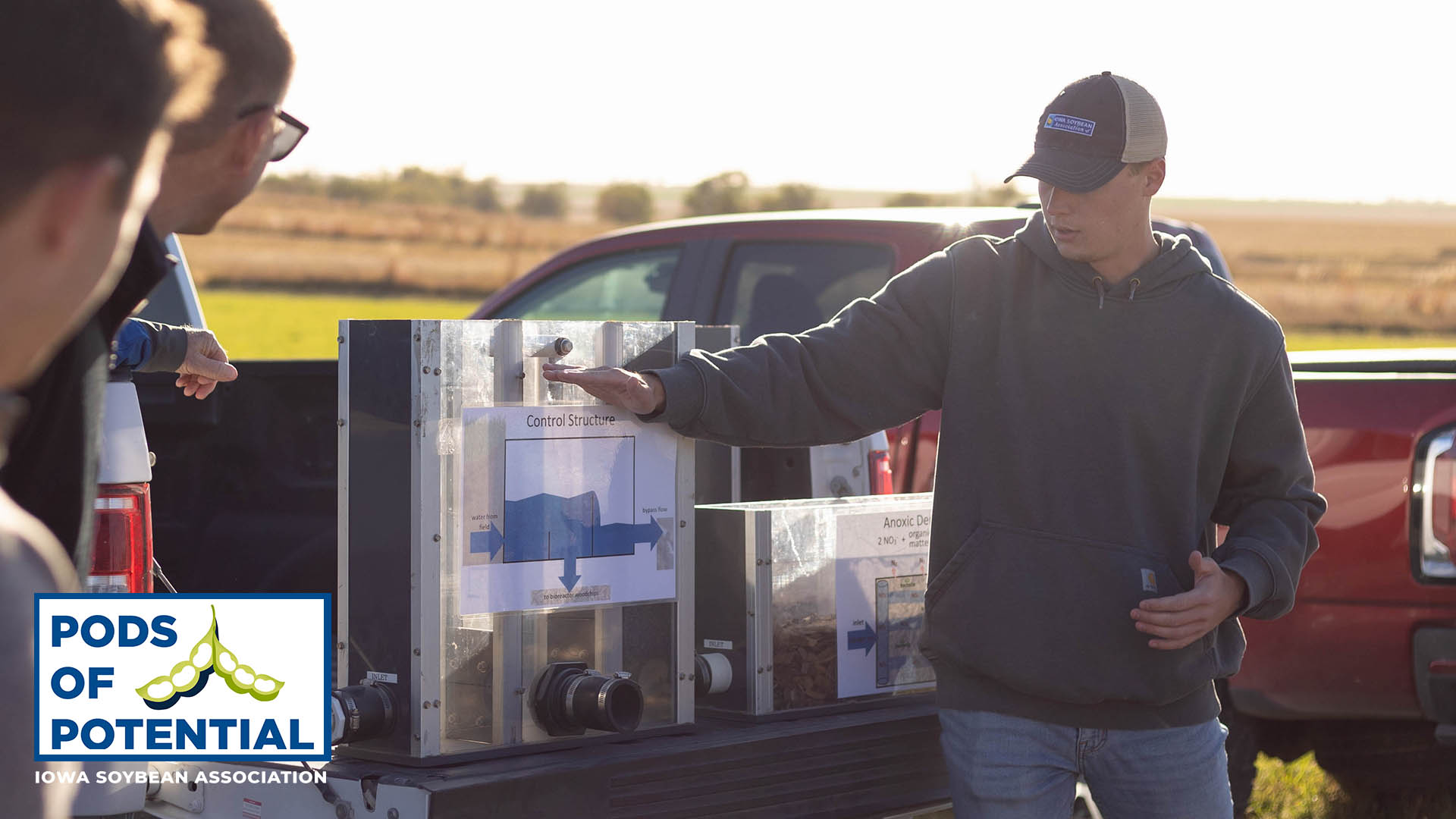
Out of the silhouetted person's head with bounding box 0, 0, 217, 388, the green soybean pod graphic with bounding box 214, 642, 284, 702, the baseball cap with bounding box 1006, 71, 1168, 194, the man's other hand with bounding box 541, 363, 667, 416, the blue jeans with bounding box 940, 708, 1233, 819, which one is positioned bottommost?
the blue jeans with bounding box 940, 708, 1233, 819

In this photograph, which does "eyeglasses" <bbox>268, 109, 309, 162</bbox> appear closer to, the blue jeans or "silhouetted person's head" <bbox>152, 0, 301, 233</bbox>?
"silhouetted person's head" <bbox>152, 0, 301, 233</bbox>

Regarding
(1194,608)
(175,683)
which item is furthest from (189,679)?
(1194,608)

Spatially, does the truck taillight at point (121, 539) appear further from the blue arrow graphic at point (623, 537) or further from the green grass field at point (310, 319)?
the green grass field at point (310, 319)

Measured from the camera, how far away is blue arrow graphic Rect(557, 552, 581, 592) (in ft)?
10.4

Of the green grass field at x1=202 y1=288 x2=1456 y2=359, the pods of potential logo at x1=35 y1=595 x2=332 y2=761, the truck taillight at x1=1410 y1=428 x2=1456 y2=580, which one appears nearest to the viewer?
the pods of potential logo at x1=35 y1=595 x2=332 y2=761

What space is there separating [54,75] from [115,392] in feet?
7.82

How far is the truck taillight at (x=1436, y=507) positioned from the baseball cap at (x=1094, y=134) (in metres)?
1.70

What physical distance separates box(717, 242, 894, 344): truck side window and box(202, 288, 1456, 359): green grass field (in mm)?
37355

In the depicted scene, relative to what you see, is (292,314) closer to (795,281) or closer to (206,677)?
(795,281)

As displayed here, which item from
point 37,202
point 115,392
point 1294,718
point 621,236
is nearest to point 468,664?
point 115,392

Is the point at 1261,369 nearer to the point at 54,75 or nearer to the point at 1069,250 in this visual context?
the point at 1069,250

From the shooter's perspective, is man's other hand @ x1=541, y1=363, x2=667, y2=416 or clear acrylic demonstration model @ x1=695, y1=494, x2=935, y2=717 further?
clear acrylic demonstration model @ x1=695, y1=494, x2=935, y2=717

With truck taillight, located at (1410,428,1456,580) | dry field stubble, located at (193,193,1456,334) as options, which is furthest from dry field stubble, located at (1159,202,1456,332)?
truck taillight, located at (1410,428,1456,580)

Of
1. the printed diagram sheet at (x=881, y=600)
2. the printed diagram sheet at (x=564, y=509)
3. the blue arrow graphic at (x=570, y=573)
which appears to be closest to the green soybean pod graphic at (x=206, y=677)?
the printed diagram sheet at (x=564, y=509)
